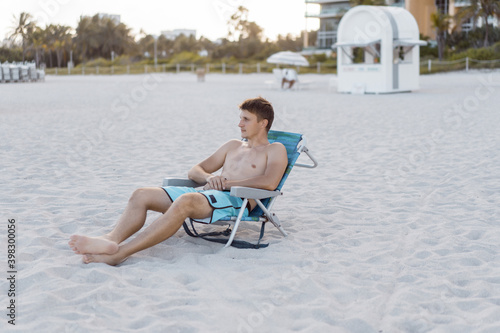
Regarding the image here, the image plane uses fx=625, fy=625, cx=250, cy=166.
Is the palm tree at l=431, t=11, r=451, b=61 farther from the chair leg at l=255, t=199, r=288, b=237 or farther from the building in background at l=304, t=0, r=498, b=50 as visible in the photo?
the chair leg at l=255, t=199, r=288, b=237

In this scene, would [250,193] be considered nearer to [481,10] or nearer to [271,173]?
[271,173]

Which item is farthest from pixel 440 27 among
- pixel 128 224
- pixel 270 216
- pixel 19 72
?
pixel 128 224

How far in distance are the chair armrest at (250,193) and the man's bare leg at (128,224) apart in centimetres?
44

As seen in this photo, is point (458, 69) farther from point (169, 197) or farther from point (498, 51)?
point (169, 197)

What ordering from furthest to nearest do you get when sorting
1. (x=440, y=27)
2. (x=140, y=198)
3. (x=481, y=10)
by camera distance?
(x=440, y=27), (x=481, y=10), (x=140, y=198)

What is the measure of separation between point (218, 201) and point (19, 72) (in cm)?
2960

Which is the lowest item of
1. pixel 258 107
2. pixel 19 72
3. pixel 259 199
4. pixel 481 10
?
pixel 259 199

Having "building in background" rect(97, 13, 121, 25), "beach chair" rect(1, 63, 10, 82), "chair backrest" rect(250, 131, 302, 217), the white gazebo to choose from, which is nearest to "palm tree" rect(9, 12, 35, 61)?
"beach chair" rect(1, 63, 10, 82)

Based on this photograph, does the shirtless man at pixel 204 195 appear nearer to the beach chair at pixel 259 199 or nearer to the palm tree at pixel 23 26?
the beach chair at pixel 259 199

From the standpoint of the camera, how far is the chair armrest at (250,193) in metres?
3.74

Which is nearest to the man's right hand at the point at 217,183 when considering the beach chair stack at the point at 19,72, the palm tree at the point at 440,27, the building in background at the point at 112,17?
the beach chair stack at the point at 19,72

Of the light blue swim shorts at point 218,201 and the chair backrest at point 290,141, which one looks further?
the chair backrest at point 290,141

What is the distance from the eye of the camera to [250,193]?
12.5 ft

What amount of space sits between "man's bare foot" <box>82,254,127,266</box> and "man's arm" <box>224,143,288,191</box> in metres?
0.88
